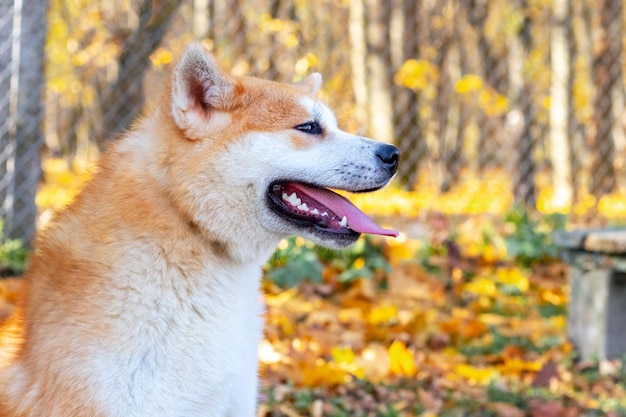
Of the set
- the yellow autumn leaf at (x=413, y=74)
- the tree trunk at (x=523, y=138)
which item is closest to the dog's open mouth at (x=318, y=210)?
the tree trunk at (x=523, y=138)

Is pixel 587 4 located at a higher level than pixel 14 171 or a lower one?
higher

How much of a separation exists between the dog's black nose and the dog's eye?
23 cm

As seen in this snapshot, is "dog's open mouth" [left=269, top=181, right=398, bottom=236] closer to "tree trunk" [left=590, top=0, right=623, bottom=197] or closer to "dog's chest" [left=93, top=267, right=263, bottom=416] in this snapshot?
"dog's chest" [left=93, top=267, right=263, bottom=416]

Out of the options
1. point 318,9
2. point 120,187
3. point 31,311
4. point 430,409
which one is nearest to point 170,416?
point 31,311

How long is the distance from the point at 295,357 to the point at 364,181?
1.98 m

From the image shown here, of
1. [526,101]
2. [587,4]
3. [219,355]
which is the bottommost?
[219,355]

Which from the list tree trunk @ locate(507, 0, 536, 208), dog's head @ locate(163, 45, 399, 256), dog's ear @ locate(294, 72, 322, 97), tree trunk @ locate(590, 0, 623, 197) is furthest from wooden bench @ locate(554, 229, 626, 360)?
tree trunk @ locate(590, 0, 623, 197)

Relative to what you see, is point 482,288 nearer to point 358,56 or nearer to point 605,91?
point 605,91

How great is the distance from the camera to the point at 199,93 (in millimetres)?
2609

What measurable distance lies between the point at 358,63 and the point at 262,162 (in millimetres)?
10706

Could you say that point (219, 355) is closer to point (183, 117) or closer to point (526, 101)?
point (183, 117)

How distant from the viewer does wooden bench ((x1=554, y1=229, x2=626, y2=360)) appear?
4633 mm

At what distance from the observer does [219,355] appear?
242cm

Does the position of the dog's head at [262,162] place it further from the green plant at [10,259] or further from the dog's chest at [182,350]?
the green plant at [10,259]
